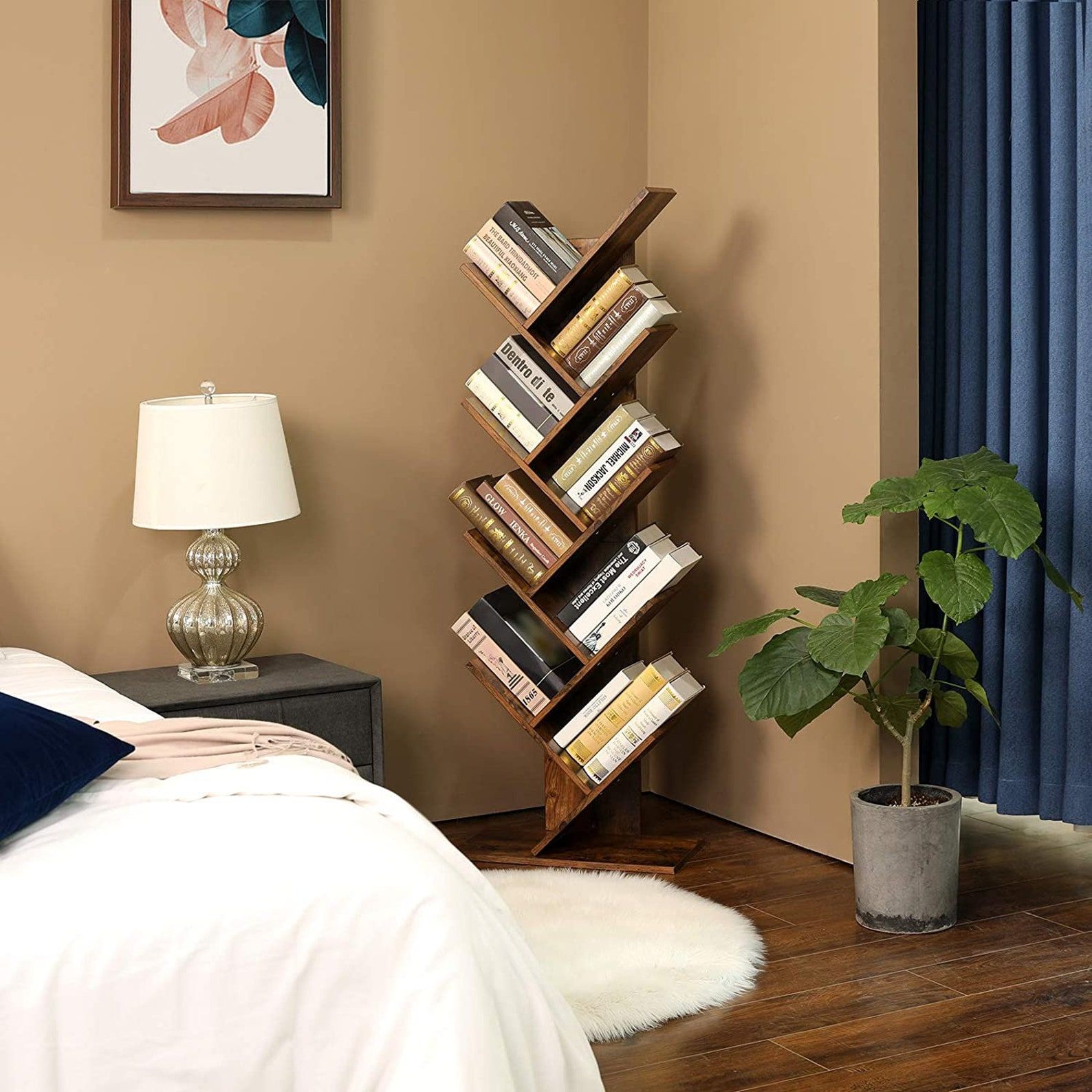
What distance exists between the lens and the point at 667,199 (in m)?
3.40

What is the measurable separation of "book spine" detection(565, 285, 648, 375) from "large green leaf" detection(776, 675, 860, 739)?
3.22 ft

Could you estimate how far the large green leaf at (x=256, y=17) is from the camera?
11.5 ft

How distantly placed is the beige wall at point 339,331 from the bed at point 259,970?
1934 mm

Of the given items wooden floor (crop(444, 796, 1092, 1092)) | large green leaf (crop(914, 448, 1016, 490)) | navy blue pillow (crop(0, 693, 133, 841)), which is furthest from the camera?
large green leaf (crop(914, 448, 1016, 490))

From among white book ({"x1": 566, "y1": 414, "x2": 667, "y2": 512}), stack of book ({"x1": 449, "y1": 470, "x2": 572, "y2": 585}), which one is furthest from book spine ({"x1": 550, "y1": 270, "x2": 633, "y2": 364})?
stack of book ({"x1": 449, "y1": 470, "x2": 572, "y2": 585})

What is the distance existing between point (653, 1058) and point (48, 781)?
46.8 inches

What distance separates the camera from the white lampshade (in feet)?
10.4

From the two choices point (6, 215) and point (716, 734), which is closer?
point (6, 215)

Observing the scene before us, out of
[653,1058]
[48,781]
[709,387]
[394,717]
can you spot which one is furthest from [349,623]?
[48,781]

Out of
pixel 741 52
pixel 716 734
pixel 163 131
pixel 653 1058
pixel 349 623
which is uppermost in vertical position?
pixel 741 52

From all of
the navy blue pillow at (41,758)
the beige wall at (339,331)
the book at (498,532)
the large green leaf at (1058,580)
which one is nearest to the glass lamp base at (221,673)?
the beige wall at (339,331)

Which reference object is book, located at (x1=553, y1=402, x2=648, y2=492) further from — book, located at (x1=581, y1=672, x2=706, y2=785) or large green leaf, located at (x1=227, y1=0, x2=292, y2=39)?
large green leaf, located at (x1=227, y1=0, x2=292, y2=39)

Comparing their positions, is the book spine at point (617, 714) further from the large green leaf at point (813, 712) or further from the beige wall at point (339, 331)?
the beige wall at point (339, 331)

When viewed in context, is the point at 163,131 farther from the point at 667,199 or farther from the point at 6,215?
the point at 667,199
